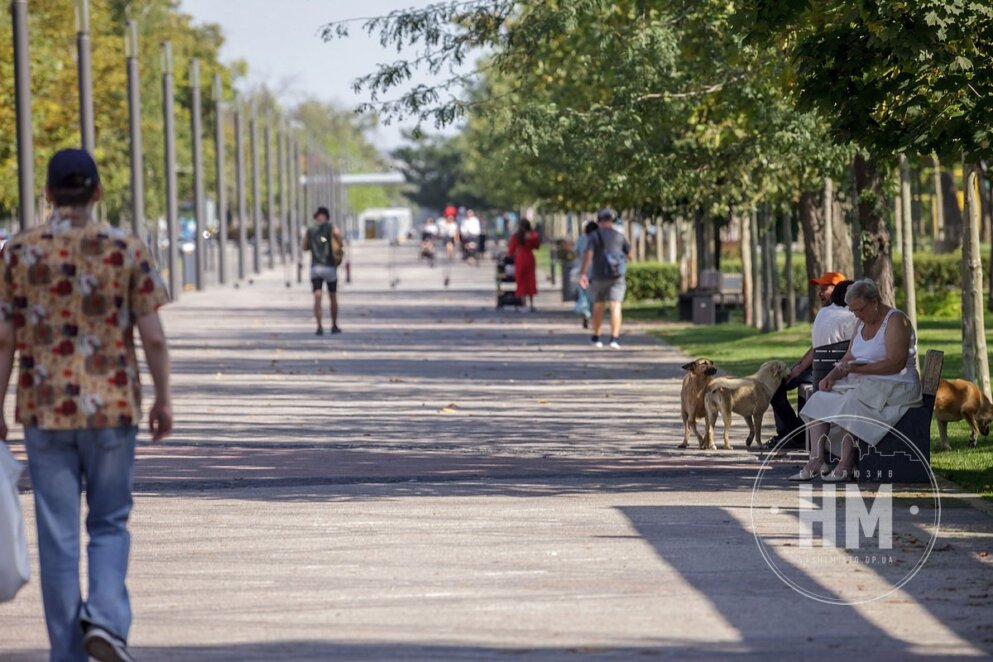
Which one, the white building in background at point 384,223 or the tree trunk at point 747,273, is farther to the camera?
the white building in background at point 384,223

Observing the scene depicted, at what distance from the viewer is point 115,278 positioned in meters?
6.92

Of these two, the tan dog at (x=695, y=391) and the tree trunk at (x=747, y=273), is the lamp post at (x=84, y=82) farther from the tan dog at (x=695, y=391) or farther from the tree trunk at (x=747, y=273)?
the tan dog at (x=695, y=391)

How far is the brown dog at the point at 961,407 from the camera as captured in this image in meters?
13.6

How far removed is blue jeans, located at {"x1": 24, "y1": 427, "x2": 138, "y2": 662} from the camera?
22.8 ft

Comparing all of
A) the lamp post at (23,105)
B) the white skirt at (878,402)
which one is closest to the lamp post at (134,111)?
the lamp post at (23,105)

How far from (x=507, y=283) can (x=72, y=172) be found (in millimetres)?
33116

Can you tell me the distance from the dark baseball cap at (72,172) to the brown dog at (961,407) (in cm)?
760

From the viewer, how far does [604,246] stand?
27562mm

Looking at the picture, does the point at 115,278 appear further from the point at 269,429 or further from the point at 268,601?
the point at 269,429

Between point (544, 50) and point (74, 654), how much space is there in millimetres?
17685

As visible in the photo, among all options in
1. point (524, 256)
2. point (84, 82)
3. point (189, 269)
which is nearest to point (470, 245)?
point (189, 269)

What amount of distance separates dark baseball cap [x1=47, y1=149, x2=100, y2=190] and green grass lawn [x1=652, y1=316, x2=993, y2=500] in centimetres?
607

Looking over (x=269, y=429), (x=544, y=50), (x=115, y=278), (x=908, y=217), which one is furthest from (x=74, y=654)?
(x=544, y=50)

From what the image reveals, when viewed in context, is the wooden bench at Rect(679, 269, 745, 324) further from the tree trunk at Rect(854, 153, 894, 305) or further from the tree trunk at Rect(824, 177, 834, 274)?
the tree trunk at Rect(854, 153, 894, 305)
